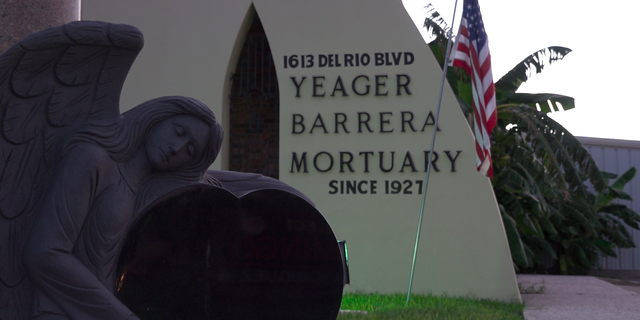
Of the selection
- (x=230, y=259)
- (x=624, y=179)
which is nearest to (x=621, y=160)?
(x=624, y=179)

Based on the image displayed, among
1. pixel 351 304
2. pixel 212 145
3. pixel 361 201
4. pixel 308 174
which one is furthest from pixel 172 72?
pixel 212 145

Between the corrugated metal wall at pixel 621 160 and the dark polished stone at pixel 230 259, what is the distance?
667 inches

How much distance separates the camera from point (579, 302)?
353 inches

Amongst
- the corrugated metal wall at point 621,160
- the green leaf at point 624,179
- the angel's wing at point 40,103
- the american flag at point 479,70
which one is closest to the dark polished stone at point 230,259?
the angel's wing at point 40,103

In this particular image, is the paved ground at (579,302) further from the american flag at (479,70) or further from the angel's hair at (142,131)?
the angel's hair at (142,131)

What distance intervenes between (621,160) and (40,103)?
1835 centimetres

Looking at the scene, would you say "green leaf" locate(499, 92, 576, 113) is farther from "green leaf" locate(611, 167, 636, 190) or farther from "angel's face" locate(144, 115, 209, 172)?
"angel's face" locate(144, 115, 209, 172)

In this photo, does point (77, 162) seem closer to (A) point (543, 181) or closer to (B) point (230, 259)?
(B) point (230, 259)

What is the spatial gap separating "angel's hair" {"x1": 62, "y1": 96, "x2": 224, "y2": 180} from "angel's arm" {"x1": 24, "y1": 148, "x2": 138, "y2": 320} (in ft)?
0.33

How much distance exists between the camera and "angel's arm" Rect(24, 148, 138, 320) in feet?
8.13

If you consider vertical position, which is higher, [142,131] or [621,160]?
[621,160]

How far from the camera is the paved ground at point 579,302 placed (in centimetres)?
743

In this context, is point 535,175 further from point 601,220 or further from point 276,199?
point 276,199

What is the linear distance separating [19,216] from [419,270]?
6261 millimetres
